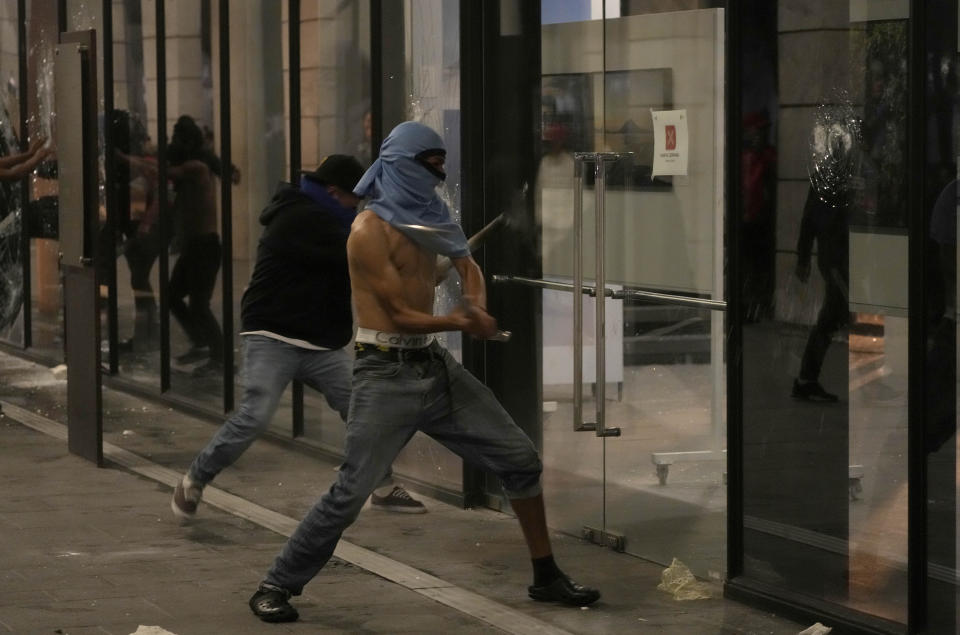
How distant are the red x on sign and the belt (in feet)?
4.85

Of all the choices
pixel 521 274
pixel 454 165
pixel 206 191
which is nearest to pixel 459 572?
pixel 521 274

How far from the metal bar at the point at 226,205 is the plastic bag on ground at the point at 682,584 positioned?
5254 millimetres

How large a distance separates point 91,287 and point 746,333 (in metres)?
4.51

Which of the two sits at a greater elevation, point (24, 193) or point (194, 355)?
point (24, 193)

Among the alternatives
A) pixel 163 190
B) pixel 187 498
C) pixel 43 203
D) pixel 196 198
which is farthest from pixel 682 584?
pixel 43 203

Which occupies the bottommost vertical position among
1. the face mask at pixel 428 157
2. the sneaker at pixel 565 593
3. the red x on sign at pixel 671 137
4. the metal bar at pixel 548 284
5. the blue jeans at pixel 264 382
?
the sneaker at pixel 565 593

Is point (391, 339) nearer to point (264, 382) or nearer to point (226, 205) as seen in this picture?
point (264, 382)

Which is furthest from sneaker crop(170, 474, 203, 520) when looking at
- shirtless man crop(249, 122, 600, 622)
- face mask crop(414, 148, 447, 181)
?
face mask crop(414, 148, 447, 181)

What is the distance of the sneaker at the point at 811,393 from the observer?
6.73 metres

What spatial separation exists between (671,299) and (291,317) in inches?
75.6

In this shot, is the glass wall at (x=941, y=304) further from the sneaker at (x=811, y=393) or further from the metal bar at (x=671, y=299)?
the metal bar at (x=671, y=299)

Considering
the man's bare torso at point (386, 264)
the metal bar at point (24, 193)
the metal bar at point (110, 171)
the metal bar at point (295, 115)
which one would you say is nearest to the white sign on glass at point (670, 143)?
the man's bare torso at point (386, 264)

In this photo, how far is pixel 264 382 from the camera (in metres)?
8.68

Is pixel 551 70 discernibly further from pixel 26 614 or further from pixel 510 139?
pixel 26 614
